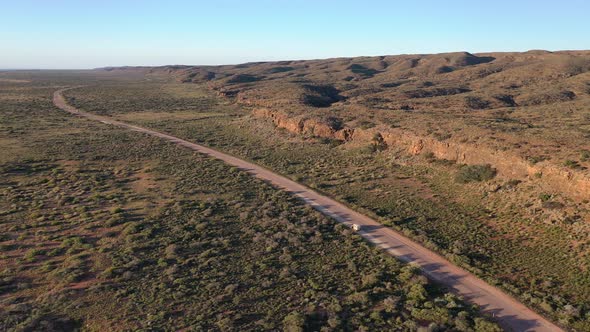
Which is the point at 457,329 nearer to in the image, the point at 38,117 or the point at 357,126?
the point at 357,126

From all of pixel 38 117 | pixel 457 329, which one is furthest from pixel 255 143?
pixel 38 117

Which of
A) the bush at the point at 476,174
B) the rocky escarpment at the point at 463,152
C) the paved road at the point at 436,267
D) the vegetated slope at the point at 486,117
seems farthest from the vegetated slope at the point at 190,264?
the vegetated slope at the point at 486,117

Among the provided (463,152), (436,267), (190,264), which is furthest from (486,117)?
(190,264)

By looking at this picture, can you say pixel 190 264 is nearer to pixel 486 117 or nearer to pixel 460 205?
pixel 460 205

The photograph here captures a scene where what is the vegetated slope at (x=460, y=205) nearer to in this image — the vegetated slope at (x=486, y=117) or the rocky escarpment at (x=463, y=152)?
the rocky escarpment at (x=463, y=152)

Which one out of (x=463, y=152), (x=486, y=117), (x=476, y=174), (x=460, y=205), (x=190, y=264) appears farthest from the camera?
(x=486, y=117)

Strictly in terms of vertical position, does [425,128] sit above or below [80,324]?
above
